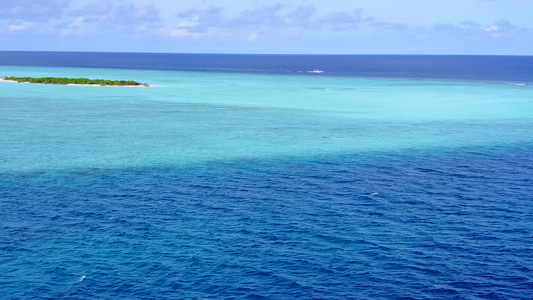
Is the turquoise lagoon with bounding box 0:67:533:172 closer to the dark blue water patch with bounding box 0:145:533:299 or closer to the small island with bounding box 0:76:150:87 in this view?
the small island with bounding box 0:76:150:87

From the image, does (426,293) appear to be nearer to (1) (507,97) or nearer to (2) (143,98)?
(2) (143,98)

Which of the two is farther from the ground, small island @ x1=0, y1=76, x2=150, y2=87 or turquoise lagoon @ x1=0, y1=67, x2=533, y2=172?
small island @ x1=0, y1=76, x2=150, y2=87

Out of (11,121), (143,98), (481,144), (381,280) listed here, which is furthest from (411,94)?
(381,280)

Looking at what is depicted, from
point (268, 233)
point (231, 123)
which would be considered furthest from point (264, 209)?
point (231, 123)

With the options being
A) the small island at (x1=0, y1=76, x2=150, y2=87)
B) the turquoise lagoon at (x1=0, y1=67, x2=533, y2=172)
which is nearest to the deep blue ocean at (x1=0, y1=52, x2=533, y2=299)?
the turquoise lagoon at (x1=0, y1=67, x2=533, y2=172)

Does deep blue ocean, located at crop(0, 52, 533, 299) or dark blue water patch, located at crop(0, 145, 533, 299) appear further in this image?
deep blue ocean, located at crop(0, 52, 533, 299)

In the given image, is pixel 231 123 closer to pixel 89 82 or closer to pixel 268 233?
pixel 268 233
